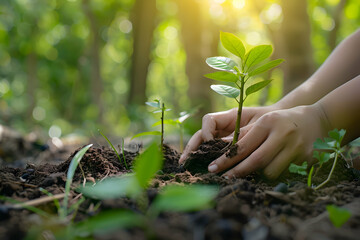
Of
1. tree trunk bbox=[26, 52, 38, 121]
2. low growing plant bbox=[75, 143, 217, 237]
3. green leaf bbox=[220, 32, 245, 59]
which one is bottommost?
tree trunk bbox=[26, 52, 38, 121]

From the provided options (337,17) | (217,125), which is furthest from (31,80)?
(217,125)

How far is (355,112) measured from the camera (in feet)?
4.96

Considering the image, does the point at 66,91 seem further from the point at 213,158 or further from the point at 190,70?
the point at 213,158

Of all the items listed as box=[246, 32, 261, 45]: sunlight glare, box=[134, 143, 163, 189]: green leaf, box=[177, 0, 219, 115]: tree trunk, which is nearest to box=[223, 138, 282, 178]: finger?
box=[134, 143, 163, 189]: green leaf

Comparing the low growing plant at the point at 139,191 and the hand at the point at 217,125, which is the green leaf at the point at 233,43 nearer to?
the hand at the point at 217,125

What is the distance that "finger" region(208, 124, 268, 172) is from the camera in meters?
1.29

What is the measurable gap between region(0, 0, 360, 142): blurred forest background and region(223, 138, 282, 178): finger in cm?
59

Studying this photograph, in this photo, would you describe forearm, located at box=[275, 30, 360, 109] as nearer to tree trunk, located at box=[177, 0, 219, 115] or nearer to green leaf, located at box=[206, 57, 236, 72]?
green leaf, located at box=[206, 57, 236, 72]

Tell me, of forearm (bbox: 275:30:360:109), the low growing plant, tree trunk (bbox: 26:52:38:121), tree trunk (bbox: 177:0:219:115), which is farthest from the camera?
tree trunk (bbox: 26:52:38:121)

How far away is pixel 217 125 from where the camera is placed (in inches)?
69.2

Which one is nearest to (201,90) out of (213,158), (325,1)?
(213,158)

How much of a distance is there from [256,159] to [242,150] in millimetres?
72

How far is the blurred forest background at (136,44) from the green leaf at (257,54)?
0.58m

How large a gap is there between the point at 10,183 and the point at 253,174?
102 cm
